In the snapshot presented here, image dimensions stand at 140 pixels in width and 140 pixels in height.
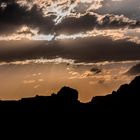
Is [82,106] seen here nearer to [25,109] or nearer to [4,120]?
[25,109]

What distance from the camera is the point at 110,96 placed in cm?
19588

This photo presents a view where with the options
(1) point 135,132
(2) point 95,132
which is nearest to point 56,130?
(2) point 95,132

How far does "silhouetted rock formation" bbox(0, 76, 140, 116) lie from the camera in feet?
594

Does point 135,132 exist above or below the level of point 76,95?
below

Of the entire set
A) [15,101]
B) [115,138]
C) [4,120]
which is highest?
[15,101]

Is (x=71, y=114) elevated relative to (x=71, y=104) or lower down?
lower down

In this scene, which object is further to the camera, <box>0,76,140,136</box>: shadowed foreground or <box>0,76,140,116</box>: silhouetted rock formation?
<box>0,76,140,116</box>: silhouetted rock formation

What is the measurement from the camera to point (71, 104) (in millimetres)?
185625

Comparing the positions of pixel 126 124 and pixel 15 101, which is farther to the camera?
pixel 15 101

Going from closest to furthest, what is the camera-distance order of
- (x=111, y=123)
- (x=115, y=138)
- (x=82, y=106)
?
(x=115, y=138)
(x=111, y=123)
(x=82, y=106)

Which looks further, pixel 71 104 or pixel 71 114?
pixel 71 104

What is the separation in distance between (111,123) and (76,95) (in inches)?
1171

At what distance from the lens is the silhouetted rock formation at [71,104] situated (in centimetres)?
18112

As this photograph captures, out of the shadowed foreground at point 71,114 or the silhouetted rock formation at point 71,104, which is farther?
the silhouetted rock formation at point 71,104
